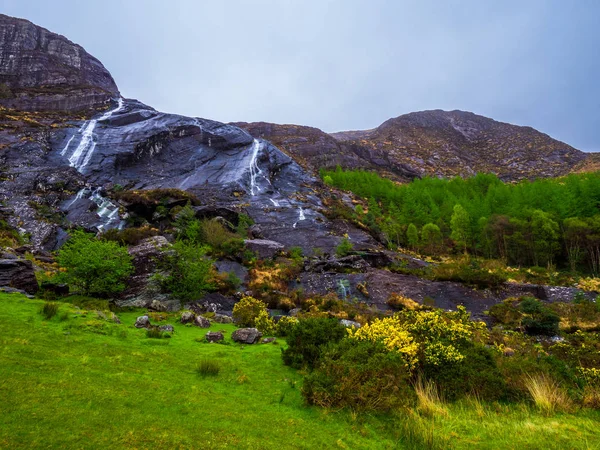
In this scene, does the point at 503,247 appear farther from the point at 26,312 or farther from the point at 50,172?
the point at 50,172

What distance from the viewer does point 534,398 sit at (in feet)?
20.3

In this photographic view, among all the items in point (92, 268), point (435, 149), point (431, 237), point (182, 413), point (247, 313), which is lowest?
point (247, 313)

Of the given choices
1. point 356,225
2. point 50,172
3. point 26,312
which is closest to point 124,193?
point 50,172

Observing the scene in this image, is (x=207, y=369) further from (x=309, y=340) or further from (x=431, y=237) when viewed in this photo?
(x=431, y=237)

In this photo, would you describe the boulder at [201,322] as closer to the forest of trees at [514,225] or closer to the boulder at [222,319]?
the boulder at [222,319]

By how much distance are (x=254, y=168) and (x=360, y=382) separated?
186ft

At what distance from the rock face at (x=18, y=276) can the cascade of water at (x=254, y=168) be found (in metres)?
39.9

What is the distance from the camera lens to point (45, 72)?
8200cm

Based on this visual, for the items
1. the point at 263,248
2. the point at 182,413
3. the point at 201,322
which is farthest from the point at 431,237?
the point at 182,413

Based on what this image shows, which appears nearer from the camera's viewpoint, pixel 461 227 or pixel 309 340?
pixel 309 340

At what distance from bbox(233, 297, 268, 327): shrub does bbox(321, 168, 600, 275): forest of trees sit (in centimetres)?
3465

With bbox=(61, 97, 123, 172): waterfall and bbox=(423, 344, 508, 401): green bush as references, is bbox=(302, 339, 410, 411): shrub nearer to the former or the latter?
bbox=(423, 344, 508, 401): green bush

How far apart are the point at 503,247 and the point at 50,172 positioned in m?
67.3

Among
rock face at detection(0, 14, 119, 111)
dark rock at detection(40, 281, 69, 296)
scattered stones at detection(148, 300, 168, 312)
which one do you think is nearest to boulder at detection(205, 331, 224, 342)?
scattered stones at detection(148, 300, 168, 312)
